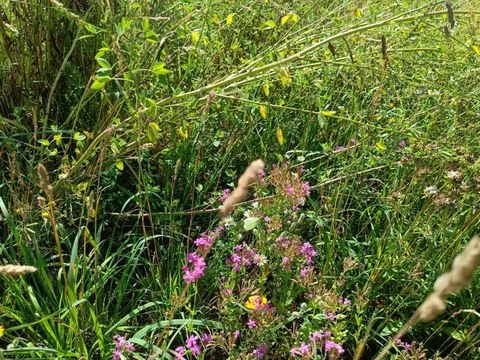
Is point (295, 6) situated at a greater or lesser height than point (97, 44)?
greater

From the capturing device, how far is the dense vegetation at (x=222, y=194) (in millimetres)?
1478

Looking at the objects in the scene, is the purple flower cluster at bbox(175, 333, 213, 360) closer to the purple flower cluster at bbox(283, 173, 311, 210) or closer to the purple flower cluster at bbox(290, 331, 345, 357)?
the purple flower cluster at bbox(290, 331, 345, 357)

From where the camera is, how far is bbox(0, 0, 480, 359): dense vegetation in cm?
148

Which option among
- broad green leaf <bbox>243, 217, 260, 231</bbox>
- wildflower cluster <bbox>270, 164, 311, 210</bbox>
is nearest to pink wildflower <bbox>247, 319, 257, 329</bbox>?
broad green leaf <bbox>243, 217, 260, 231</bbox>

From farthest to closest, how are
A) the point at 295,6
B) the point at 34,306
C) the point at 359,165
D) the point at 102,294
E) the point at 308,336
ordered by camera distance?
the point at 295,6 → the point at 359,165 → the point at 102,294 → the point at 34,306 → the point at 308,336

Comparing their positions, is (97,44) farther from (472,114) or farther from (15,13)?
(472,114)

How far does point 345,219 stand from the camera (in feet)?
6.47

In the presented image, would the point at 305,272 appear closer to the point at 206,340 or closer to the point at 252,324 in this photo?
the point at 252,324

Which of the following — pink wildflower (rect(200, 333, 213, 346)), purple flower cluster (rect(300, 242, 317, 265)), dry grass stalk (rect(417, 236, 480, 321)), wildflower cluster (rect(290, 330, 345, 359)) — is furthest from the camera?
purple flower cluster (rect(300, 242, 317, 265))

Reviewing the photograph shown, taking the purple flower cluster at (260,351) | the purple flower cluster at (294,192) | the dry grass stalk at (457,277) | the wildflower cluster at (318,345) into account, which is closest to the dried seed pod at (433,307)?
the dry grass stalk at (457,277)

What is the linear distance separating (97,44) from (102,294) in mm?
936

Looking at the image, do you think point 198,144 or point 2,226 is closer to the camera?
point 2,226

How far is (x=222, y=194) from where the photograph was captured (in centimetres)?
188

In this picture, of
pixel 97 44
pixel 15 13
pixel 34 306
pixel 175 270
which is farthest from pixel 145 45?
pixel 34 306
